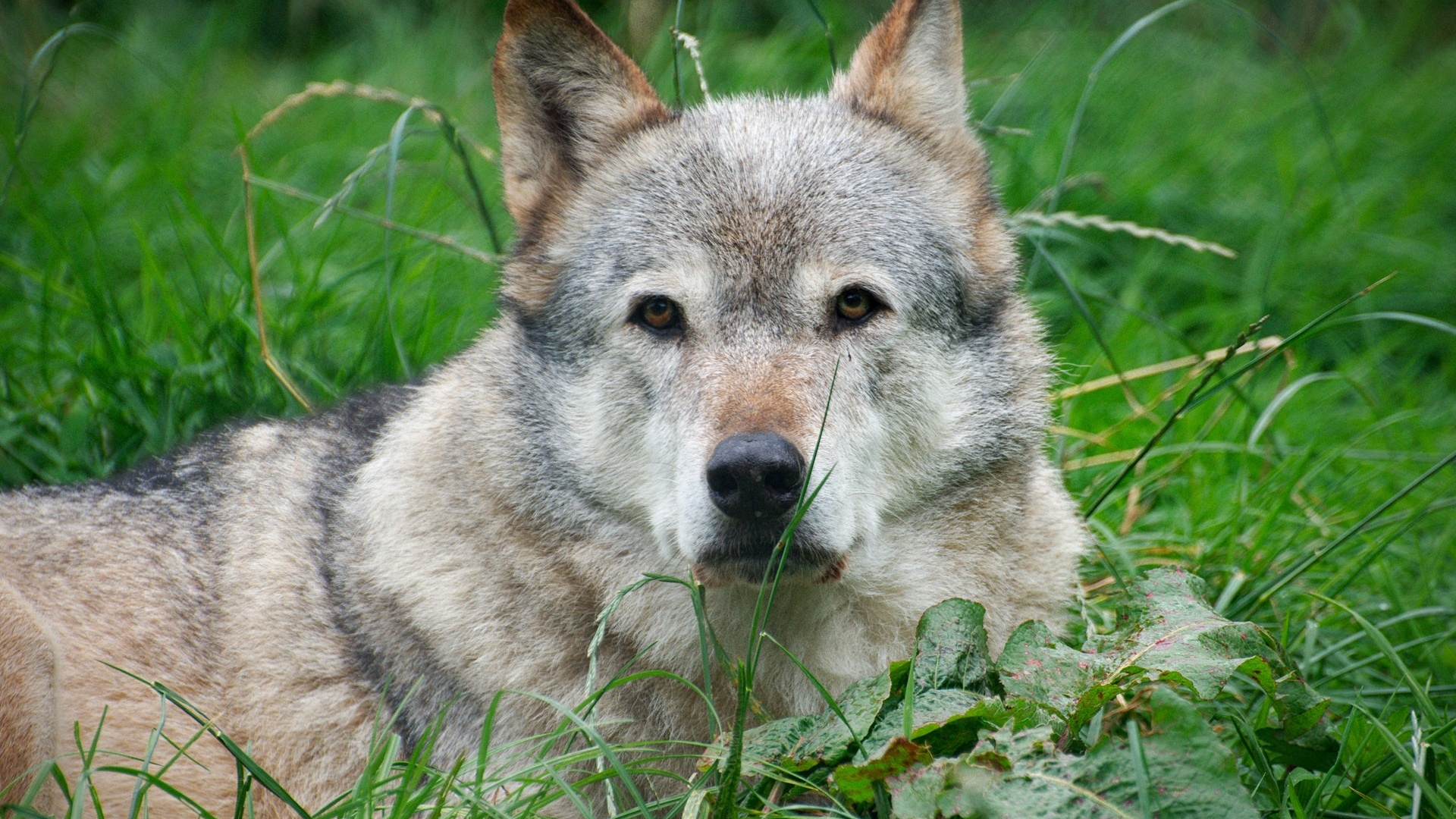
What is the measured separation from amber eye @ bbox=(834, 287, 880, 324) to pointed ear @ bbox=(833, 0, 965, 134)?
2.43ft

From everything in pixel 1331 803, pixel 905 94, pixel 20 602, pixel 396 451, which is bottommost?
Result: pixel 1331 803

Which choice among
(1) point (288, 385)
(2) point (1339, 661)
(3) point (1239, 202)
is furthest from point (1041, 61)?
(1) point (288, 385)

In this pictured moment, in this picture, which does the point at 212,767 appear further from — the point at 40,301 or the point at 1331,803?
the point at 1331,803

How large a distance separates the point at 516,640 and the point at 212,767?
947 mm

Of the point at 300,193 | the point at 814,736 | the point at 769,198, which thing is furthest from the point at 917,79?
the point at 300,193

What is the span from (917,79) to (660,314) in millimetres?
1160

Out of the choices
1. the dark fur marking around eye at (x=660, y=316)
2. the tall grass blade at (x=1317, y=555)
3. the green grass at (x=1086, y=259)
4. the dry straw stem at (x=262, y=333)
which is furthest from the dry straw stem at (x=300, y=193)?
the tall grass blade at (x=1317, y=555)

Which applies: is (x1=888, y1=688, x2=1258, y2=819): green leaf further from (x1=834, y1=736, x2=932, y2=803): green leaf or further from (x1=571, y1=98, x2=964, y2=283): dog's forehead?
(x1=571, y1=98, x2=964, y2=283): dog's forehead

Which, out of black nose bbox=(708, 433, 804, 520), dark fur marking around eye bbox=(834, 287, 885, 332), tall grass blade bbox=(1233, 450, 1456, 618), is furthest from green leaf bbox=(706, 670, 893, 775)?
tall grass blade bbox=(1233, 450, 1456, 618)

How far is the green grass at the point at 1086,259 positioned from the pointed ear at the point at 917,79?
99cm

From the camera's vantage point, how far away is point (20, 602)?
3.11m

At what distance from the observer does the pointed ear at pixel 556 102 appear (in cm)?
321

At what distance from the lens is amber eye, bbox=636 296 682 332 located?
2.99 m

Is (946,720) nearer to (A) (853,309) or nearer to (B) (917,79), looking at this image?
(A) (853,309)
